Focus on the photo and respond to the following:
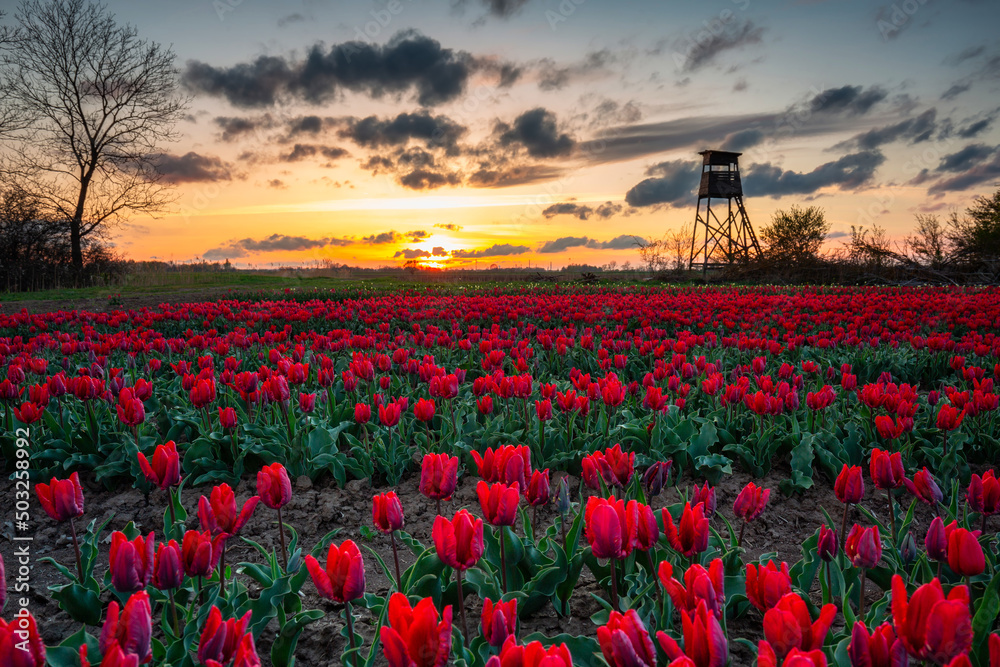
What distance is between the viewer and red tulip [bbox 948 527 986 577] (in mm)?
Answer: 1625

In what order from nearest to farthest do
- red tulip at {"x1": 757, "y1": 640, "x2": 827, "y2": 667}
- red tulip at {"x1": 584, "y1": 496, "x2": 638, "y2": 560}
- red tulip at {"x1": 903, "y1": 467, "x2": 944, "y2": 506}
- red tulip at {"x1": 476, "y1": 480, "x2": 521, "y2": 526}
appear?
red tulip at {"x1": 757, "y1": 640, "x2": 827, "y2": 667} < red tulip at {"x1": 584, "y1": 496, "x2": 638, "y2": 560} < red tulip at {"x1": 476, "y1": 480, "x2": 521, "y2": 526} < red tulip at {"x1": 903, "y1": 467, "x2": 944, "y2": 506}

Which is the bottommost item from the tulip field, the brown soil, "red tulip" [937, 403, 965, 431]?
the brown soil

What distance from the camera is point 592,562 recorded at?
241 cm

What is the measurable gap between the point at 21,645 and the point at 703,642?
58.8 inches

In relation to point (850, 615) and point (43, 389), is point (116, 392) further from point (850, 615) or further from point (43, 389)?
point (850, 615)

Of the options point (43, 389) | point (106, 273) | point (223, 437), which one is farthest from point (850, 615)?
point (106, 273)

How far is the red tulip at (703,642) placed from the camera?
1.22 metres

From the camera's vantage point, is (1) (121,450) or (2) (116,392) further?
(2) (116,392)

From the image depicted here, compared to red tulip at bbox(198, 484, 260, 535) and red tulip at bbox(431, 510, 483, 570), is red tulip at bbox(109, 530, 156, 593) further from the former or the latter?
red tulip at bbox(431, 510, 483, 570)

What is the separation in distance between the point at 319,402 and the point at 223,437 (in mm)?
981

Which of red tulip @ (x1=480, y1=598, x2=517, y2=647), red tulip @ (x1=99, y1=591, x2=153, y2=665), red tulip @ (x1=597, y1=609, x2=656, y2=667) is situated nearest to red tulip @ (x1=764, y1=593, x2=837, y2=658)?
red tulip @ (x1=597, y1=609, x2=656, y2=667)

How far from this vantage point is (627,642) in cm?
123

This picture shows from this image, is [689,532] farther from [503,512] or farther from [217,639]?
[217,639]

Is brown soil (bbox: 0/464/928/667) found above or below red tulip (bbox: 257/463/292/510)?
below
